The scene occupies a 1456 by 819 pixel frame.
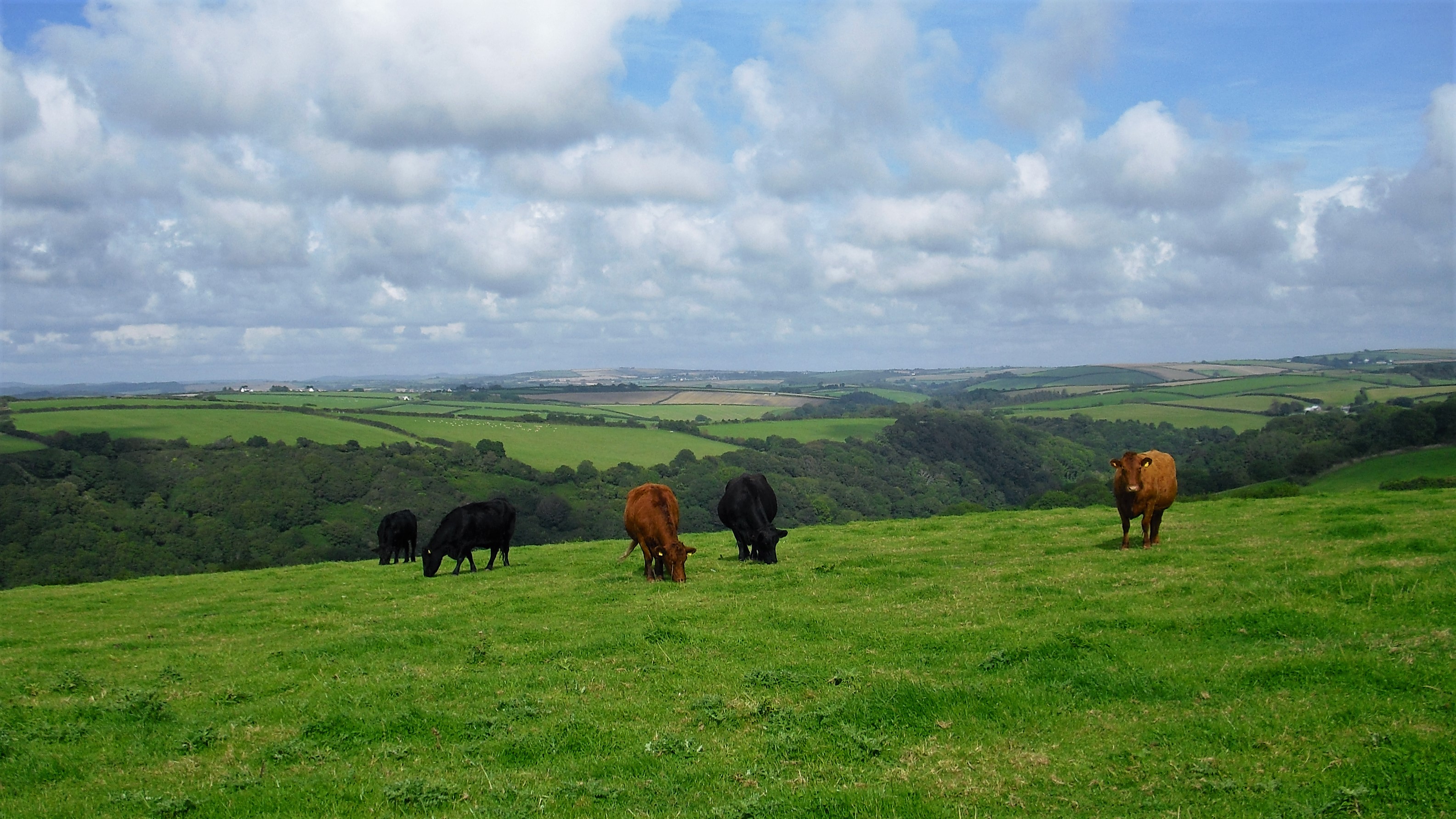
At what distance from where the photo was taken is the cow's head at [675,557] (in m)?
18.0

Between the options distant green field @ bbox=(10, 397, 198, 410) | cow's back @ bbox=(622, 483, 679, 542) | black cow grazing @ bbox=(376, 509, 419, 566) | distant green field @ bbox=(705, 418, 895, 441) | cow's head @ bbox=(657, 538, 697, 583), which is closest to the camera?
cow's head @ bbox=(657, 538, 697, 583)

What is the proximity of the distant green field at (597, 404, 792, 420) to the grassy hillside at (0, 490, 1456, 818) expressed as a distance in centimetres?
13172

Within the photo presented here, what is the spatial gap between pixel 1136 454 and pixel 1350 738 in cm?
1102

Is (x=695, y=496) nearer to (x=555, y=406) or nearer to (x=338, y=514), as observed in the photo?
(x=338, y=514)

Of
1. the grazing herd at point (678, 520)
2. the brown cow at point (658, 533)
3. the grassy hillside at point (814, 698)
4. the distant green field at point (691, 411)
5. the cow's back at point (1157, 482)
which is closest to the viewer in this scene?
the grassy hillside at point (814, 698)

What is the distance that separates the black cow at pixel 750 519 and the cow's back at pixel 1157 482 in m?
8.19

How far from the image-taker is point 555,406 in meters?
167

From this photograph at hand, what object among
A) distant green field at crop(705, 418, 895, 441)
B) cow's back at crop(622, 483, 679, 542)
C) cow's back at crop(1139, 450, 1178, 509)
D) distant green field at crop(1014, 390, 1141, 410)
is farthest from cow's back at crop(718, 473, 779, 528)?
distant green field at crop(1014, 390, 1141, 410)

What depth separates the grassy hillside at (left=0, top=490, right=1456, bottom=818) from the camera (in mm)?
7156

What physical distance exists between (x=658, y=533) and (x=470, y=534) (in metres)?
8.41

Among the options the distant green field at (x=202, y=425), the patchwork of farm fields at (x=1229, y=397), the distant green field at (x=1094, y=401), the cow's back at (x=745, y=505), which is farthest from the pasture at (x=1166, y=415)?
the distant green field at (x=202, y=425)

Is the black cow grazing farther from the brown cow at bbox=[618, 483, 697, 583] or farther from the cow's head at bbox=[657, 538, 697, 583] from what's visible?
the cow's head at bbox=[657, 538, 697, 583]

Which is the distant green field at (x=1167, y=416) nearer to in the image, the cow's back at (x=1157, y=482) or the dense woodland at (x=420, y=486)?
the dense woodland at (x=420, y=486)

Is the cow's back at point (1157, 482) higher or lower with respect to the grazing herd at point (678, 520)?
higher
